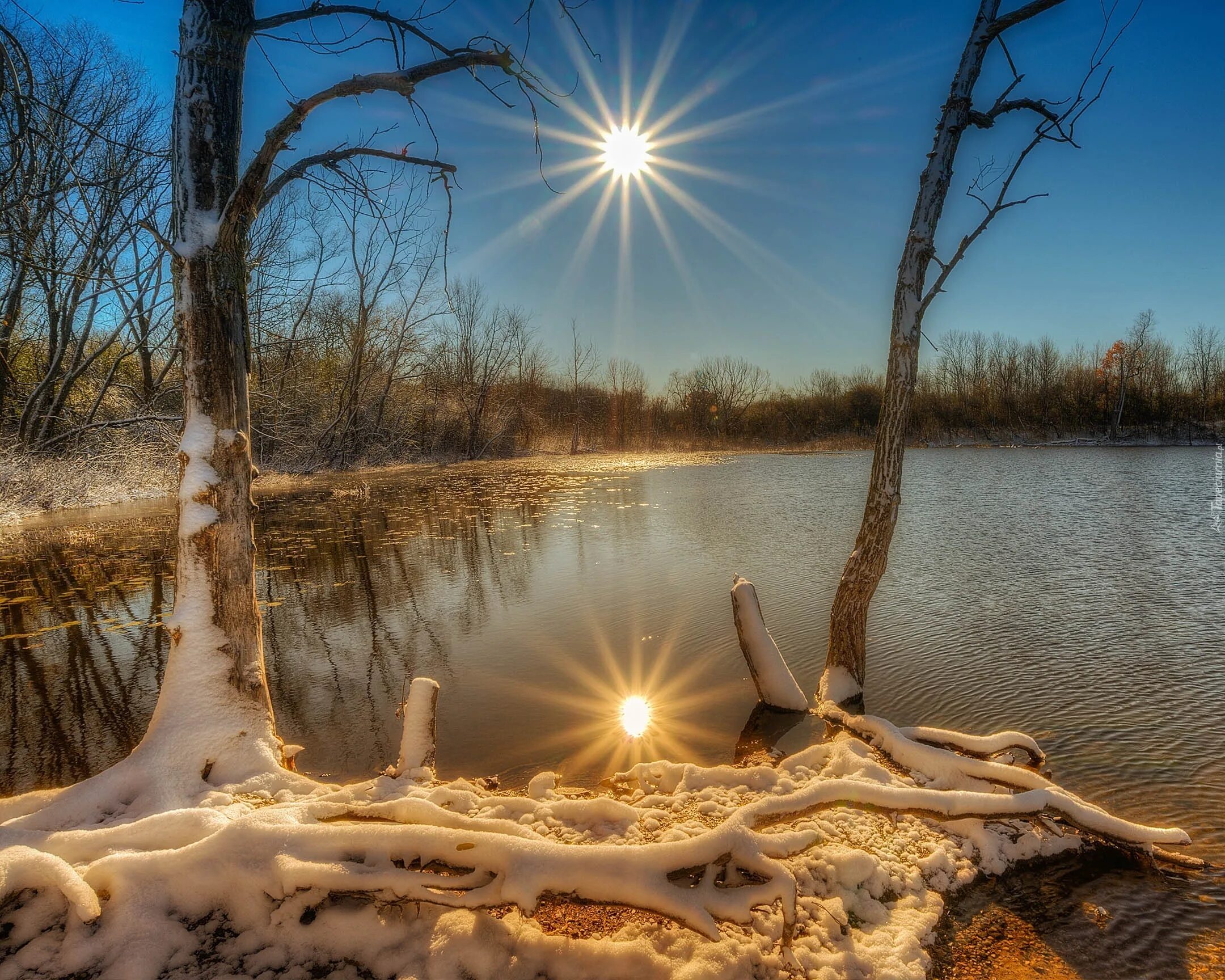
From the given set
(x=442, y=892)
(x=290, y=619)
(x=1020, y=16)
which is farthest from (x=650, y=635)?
(x=1020, y=16)

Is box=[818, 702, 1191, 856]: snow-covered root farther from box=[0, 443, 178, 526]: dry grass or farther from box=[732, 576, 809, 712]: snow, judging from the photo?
box=[0, 443, 178, 526]: dry grass

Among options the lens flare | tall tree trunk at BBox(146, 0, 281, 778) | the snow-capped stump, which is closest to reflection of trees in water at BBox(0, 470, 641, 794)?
the snow-capped stump

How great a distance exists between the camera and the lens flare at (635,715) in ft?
15.9

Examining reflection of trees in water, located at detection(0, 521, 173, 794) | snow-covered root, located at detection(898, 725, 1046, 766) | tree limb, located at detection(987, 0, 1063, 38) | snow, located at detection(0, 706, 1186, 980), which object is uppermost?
tree limb, located at detection(987, 0, 1063, 38)

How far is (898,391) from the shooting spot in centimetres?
466

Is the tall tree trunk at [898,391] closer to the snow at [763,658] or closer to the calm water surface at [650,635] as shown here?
the snow at [763,658]

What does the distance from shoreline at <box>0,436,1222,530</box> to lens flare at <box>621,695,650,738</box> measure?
33.6 feet

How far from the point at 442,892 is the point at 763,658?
11.4 feet

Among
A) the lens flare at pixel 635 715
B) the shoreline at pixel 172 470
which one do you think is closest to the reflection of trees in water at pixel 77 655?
the shoreline at pixel 172 470

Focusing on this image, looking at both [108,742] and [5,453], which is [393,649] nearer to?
[108,742]

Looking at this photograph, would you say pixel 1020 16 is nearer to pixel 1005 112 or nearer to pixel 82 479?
pixel 1005 112

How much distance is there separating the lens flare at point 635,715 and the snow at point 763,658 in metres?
1.01

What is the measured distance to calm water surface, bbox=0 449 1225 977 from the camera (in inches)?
173

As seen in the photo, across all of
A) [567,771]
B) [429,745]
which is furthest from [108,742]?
[567,771]
